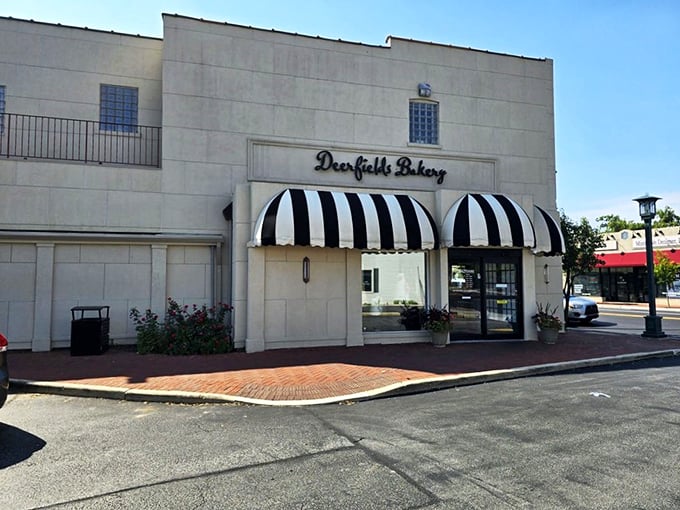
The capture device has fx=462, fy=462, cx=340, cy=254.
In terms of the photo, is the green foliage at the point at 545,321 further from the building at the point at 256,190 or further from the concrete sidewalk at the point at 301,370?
the concrete sidewalk at the point at 301,370

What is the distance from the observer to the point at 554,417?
20.2 feet

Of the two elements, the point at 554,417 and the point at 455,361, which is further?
the point at 455,361

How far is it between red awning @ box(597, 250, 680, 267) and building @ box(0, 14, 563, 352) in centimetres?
2433

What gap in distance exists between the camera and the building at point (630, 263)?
112 ft

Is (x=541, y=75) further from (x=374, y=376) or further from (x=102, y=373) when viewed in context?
(x=102, y=373)

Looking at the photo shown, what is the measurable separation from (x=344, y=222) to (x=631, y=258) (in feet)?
105

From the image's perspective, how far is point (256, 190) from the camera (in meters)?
11.5

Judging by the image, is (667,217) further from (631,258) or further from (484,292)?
(484,292)

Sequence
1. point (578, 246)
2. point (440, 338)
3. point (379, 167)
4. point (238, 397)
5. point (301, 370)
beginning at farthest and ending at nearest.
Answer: point (578, 246)
point (379, 167)
point (440, 338)
point (301, 370)
point (238, 397)

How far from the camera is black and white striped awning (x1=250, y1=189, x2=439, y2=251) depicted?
35.4 ft

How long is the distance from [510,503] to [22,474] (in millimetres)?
4439

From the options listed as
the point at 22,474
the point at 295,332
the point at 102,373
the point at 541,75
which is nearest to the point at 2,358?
the point at 22,474

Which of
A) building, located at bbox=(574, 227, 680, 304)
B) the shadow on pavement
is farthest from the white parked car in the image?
the shadow on pavement

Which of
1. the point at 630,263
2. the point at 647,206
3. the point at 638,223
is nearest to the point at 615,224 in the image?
the point at 638,223
